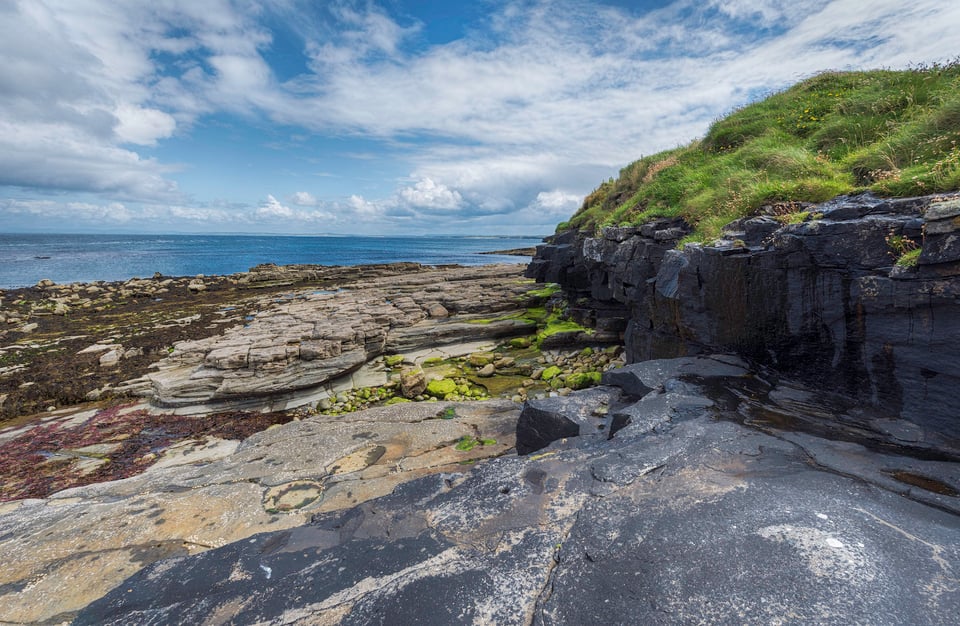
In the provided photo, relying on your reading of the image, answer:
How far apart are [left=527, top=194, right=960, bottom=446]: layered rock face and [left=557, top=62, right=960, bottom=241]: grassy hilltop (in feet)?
3.01

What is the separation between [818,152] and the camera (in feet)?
35.1

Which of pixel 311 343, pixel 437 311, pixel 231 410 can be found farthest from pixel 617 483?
pixel 437 311

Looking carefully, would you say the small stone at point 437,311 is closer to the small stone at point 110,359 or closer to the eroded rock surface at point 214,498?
the eroded rock surface at point 214,498

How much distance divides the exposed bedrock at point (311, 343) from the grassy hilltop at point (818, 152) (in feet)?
31.1

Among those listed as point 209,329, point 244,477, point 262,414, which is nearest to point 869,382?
point 244,477

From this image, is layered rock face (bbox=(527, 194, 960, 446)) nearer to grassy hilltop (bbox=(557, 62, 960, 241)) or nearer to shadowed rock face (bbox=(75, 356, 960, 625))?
grassy hilltop (bbox=(557, 62, 960, 241))

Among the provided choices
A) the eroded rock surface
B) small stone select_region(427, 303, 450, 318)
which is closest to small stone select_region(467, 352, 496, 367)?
small stone select_region(427, 303, 450, 318)

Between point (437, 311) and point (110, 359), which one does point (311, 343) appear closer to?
point (437, 311)

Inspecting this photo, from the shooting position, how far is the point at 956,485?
3.85m

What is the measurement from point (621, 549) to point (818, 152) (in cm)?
1235

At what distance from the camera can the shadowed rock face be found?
2.83 m

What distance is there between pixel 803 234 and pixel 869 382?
2.52 m

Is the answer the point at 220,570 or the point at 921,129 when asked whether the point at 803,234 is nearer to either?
the point at 921,129

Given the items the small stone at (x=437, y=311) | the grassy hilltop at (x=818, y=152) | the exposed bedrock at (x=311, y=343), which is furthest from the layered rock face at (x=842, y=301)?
the small stone at (x=437, y=311)
